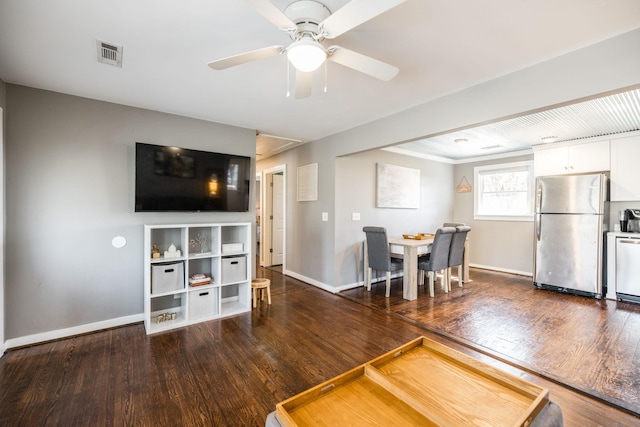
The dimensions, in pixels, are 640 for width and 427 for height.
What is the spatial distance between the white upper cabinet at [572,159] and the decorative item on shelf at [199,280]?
5.34 metres

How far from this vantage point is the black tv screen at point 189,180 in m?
2.92

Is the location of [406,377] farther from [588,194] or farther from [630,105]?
[588,194]

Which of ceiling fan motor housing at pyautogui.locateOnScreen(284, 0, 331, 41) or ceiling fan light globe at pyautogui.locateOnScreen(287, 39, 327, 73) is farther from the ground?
ceiling fan motor housing at pyautogui.locateOnScreen(284, 0, 331, 41)

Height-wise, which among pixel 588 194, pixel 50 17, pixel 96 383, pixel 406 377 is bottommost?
pixel 96 383

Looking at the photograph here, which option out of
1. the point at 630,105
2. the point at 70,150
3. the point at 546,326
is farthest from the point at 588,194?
the point at 70,150

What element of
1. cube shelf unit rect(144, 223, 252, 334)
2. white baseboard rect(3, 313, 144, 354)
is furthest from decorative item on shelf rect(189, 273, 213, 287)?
white baseboard rect(3, 313, 144, 354)

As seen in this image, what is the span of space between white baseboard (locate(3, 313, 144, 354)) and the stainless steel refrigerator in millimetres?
5670

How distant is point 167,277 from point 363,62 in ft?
8.94

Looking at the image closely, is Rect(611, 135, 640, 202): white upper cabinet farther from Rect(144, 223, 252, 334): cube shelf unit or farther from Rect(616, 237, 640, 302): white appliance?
Rect(144, 223, 252, 334): cube shelf unit

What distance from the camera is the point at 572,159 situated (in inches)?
169

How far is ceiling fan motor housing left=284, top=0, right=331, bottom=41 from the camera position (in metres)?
1.48

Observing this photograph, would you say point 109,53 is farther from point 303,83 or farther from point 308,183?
point 308,183

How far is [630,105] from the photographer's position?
9.57ft

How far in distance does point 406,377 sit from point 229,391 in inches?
51.2
